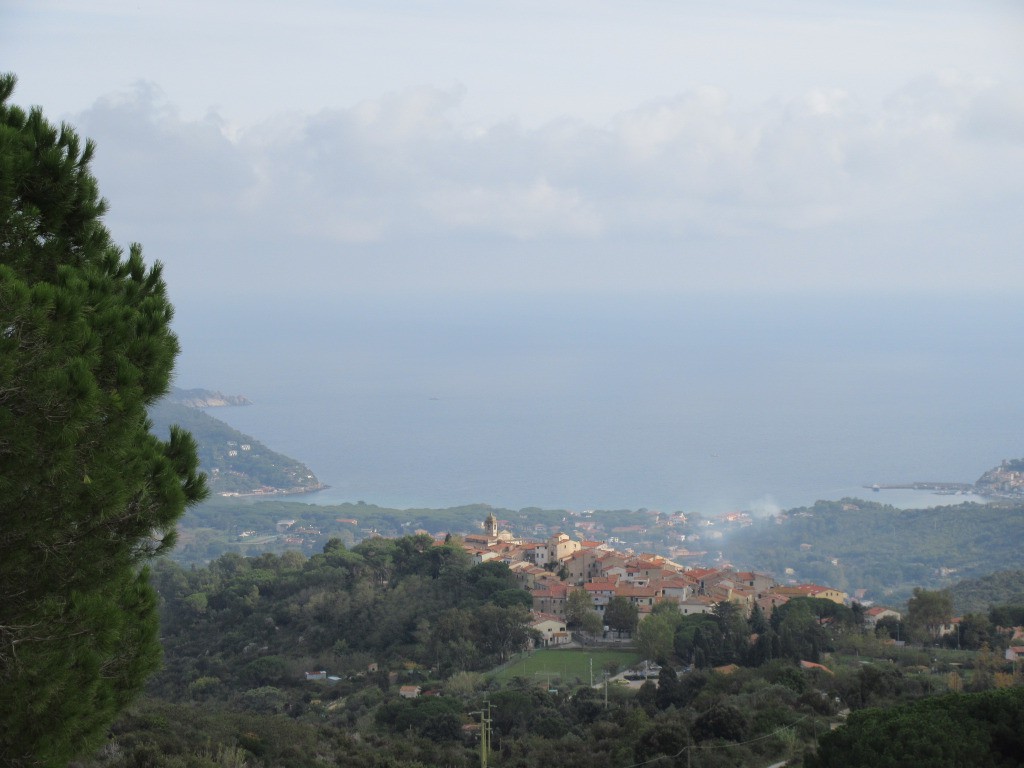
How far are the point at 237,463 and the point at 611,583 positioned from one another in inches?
1493

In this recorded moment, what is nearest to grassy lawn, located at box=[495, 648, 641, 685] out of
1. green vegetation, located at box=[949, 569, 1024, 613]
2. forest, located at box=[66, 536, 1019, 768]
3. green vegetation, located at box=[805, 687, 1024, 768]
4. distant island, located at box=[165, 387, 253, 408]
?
forest, located at box=[66, 536, 1019, 768]

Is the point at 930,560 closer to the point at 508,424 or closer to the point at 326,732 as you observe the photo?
the point at 326,732

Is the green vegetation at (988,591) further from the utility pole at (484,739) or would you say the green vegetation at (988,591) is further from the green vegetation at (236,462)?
the green vegetation at (236,462)

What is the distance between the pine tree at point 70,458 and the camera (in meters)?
4.69

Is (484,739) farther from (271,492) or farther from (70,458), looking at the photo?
(271,492)

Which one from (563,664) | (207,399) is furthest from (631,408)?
(563,664)

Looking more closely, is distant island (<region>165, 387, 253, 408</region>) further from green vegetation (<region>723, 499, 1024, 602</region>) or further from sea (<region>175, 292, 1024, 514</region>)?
green vegetation (<region>723, 499, 1024, 602</region>)

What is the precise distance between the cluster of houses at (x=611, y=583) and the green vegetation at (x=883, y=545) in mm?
13710

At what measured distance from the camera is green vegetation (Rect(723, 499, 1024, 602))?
41.7 meters

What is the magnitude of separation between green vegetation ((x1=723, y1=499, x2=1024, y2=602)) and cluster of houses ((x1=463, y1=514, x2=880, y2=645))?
1371 centimetres

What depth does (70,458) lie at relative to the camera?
478 centimetres

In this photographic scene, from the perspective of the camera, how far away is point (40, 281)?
5199mm

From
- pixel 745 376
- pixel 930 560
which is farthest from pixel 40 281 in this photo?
pixel 745 376

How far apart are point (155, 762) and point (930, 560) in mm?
37971
